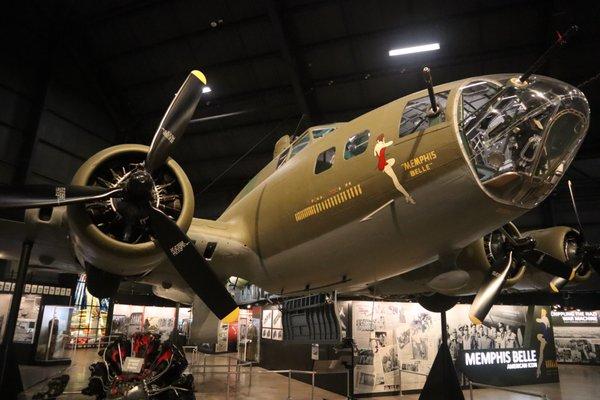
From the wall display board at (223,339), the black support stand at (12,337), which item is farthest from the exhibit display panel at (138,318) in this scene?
the black support stand at (12,337)

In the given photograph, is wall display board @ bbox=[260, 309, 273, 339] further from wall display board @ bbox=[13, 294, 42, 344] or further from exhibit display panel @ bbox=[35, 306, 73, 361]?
wall display board @ bbox=[13, 294, 42, 344]

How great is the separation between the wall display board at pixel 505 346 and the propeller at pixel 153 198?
39.8ft

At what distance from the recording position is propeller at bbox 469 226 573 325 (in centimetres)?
615

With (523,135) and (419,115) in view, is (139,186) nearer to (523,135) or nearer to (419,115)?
(419,115)

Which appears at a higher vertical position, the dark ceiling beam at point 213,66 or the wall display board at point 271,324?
the dark ceiling beam at point 213,66

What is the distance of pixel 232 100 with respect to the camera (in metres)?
17.4

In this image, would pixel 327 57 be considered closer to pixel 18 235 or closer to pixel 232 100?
pixel 232 100

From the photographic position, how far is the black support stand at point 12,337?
18.9 feet

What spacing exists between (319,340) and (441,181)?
4652 millimetres

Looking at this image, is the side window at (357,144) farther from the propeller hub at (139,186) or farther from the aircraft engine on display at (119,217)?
the propeller hub at (139,186)

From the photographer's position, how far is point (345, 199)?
4.80 metres

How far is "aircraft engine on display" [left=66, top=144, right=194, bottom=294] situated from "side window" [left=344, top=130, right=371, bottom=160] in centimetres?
206

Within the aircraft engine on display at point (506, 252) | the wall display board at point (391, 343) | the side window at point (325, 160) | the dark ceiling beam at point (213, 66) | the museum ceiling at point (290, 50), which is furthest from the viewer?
the dark ceiling beam at point (213, 66)

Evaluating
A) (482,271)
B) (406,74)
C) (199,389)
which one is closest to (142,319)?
(199,389)
